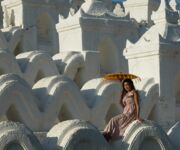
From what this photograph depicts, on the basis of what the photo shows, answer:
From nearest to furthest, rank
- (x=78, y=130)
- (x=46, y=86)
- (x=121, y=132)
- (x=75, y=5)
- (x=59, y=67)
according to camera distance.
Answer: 1. (x=78, y=130)
2. (x=121, y=132)
3. (x=46, y=86)
4. (x=59, y=67)
5. (x=75, y=5)

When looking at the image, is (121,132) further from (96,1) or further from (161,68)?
(96,1)

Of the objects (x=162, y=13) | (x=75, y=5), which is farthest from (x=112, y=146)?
(x=75, y=5)

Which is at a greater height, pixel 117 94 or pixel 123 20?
pixel 123 20

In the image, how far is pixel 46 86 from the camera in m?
16.6

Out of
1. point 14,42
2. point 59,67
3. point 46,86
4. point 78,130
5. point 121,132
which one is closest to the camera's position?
point 78,130

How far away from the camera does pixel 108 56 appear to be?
73.3 ft

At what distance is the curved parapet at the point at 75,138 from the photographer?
480 inches

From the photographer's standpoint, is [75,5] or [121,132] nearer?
[121,132]

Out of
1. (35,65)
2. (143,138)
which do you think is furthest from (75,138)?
(35,65)

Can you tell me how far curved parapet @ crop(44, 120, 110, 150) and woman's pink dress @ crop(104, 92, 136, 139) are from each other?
0.47 meters

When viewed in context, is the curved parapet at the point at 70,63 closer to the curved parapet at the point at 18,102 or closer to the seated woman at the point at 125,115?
the curved parapet at the point at 18,102

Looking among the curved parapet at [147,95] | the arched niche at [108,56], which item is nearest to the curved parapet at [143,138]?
the curved parapet at [147,95]

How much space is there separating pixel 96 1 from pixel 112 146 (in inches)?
388

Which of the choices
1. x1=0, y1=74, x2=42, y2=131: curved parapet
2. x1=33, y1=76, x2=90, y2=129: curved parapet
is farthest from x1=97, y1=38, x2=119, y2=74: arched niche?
x1=0, y1=74, x2=42, y2=131: curved parapet
